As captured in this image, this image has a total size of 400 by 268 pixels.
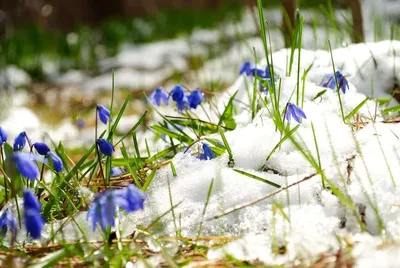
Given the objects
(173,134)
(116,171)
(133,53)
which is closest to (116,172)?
(116,171)

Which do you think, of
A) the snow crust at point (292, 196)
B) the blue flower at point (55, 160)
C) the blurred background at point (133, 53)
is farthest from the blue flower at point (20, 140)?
the blurred background at point (133, 53)

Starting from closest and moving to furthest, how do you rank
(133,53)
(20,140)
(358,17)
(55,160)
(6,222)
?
(6,222) → (55,160) → (20,140) → (358,17) → (133,53)

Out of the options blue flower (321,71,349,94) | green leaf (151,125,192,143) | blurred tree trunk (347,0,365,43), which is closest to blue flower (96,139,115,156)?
green leaf (151,125,192,143)

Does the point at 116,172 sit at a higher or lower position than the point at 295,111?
lower

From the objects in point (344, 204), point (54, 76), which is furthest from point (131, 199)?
point (54, 76)

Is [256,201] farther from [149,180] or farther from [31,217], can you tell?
[31,217]

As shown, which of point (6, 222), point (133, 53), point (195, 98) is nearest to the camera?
point (6, 222)
